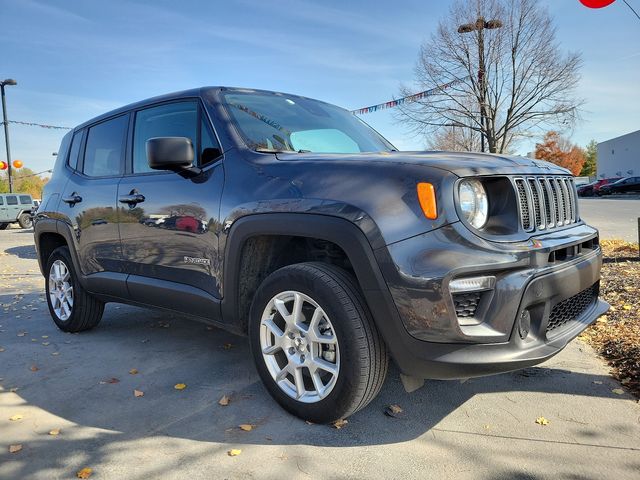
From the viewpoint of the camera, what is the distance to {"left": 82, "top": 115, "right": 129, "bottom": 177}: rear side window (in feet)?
13.4

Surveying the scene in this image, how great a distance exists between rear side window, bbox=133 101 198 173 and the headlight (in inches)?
72.7

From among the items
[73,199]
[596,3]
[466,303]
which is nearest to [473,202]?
[466,303]

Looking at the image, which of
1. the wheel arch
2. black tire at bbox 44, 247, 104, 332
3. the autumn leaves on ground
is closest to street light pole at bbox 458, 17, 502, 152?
the autumn leaves on ground

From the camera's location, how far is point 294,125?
3502 millimetres

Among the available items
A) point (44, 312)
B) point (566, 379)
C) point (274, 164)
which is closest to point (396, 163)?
point (274, 164)

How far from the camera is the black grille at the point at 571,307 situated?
102 inches

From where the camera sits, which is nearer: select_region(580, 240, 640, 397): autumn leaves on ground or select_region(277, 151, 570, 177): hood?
select_region(277, 151, 570, 177): hood

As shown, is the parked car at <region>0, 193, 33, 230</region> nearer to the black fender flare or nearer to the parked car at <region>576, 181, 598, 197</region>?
the black fender flare

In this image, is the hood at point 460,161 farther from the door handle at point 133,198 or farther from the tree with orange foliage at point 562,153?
the tree with orange foliage at point 562,153

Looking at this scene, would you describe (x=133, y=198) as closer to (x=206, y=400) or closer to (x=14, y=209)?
(x=206, y=400)

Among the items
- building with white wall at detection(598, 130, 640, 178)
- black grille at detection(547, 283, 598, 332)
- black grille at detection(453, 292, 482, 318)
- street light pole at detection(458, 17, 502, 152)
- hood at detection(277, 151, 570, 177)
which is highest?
street light pole at detection(458, 17, 502, 152)

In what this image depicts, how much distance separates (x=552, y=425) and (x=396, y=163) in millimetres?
1597

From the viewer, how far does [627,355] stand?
3.53 meters

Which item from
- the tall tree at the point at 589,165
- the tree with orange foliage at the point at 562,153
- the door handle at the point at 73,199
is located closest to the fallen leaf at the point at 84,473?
the door handle at the point at 73,199
